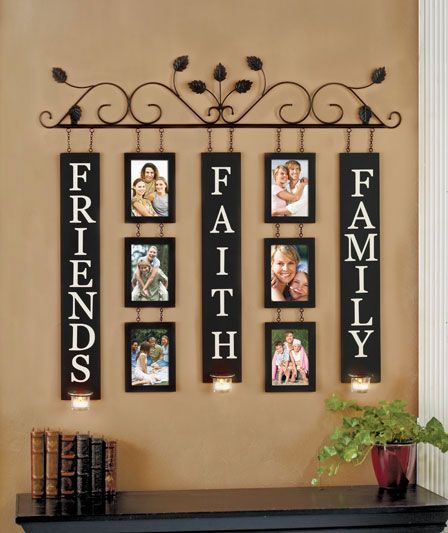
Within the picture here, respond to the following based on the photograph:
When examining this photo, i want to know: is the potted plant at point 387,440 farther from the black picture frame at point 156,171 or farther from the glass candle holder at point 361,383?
the black picture frame at point 156,171

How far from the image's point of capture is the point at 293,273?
13.9 feet

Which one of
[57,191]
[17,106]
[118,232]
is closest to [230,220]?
[118,232]

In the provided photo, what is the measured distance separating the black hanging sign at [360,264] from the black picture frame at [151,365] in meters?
0.76

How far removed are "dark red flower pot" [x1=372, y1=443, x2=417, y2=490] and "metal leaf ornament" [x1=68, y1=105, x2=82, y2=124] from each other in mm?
1897

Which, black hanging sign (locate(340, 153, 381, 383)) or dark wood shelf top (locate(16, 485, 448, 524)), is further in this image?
→ black hanging sign (locate(340, 153, 381, 383))

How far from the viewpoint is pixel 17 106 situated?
4180 mm

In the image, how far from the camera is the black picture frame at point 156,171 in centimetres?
419

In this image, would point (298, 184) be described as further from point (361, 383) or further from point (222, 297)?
point (361, 383)

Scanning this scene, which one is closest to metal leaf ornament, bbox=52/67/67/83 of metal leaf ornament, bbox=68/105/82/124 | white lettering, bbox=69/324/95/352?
metal leaf ornament, bbox=68/105/82/124

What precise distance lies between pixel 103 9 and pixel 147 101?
1.45ft

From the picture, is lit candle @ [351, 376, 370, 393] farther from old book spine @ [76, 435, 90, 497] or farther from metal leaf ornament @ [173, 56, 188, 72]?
metal leaf ornament @ [173, 56, 188, 72]

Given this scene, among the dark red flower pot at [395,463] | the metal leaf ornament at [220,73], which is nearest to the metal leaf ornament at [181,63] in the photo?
the metal leaf ornament at [220,73]

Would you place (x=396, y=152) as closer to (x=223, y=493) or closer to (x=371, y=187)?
(x=371, y=187)

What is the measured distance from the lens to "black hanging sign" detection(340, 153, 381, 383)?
4.25 metres
